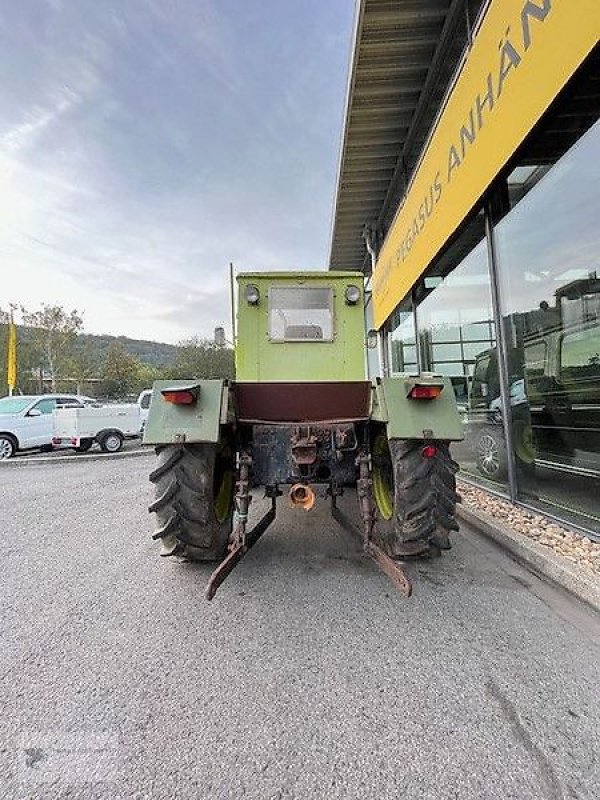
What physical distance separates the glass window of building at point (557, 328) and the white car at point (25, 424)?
13.3 m

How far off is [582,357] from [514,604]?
2.39 metres

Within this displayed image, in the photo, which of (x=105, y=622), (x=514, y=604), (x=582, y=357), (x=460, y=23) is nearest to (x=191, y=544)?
(x=105, y=622)

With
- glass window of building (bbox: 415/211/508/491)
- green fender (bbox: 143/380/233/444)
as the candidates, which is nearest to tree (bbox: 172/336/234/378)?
glass window of building (bbox: 415/211/508/491)

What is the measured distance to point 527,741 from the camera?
1.75 m

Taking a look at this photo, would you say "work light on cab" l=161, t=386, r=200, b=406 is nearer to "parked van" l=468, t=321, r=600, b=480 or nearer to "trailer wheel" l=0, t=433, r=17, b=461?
"parked van" l=468, t=321, r=600, b=480

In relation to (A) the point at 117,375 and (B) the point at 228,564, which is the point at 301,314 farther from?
(A) the point at 117,375

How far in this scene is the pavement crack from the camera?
1.53 m

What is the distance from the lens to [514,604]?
9.57 feet

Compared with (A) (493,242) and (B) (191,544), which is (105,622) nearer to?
(B) (191,544)

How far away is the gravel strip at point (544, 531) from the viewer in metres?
3.33

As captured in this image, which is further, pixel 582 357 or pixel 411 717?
pixel 582 357

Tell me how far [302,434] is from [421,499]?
104cm

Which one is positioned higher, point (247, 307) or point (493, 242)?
point (493, 242)

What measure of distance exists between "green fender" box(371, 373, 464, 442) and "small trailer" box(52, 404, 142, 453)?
12.0 meters
